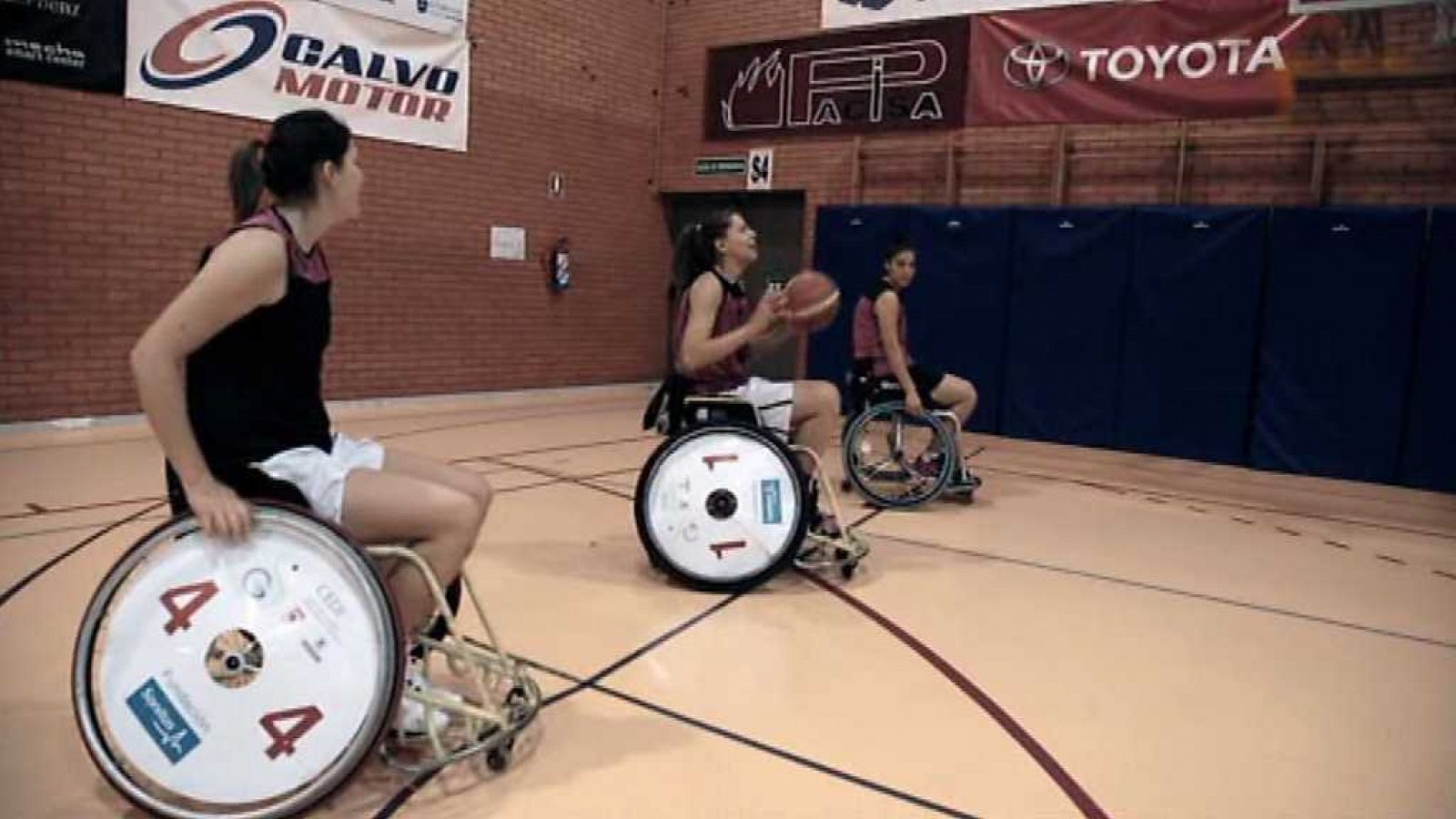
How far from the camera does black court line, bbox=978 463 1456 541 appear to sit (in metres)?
4.71

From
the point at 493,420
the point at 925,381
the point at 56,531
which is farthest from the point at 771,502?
the point at 493,420

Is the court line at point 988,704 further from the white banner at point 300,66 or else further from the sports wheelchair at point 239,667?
the white banner at point 300,66

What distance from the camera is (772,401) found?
10.7ft

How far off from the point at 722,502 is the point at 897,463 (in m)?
1.92

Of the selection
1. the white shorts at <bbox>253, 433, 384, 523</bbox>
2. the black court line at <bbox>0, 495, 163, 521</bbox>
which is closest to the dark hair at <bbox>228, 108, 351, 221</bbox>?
the white shorts at <bbox>253, 433, 384, 523</bbox>

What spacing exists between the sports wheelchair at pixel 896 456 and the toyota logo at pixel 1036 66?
3586 mm

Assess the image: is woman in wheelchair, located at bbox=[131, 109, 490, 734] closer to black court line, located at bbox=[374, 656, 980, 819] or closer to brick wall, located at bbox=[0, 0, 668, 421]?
black court line, located at bbox=[374, 656, 980, 819]

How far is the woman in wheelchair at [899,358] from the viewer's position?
4434mm

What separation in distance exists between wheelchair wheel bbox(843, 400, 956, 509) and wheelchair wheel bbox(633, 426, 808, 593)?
154 centimetres

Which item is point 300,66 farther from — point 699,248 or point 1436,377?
point 1436,377

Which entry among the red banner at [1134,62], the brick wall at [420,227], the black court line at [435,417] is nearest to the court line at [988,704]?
the black court line at [435,417]

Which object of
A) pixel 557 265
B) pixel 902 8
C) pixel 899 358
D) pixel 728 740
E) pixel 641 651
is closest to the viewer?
pixel 728 740

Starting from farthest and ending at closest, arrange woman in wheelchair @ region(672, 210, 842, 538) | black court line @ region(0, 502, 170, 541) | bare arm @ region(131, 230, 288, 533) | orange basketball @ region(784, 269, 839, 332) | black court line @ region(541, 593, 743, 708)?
black court line @ region(0, 502, 170, 541)
orange basketball @ region(784, 269, 839, 332)
woman in wheelchair @ region(672, 210, 842, 538)
black court line @ region(541, 593, 743, 708)
bare arm @ region(131, 230, 288, 533)

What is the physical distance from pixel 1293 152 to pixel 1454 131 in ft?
2.78
